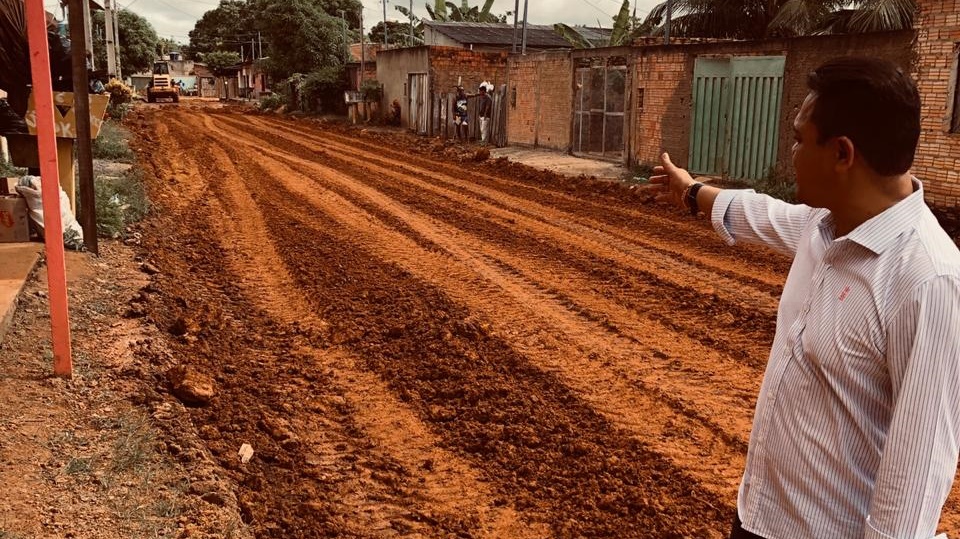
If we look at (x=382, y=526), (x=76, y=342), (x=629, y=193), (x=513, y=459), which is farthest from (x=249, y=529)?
(x=629, y=193)

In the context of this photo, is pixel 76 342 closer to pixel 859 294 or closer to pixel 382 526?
pixel 382 526

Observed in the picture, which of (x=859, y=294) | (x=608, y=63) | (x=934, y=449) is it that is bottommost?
(x=934, y=449)

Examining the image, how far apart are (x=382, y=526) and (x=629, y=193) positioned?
438 inches

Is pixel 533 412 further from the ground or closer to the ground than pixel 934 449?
closer to the ground

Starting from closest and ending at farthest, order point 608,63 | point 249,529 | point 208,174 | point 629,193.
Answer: point 249,529, point 629,193, point 208,174, point 608,63

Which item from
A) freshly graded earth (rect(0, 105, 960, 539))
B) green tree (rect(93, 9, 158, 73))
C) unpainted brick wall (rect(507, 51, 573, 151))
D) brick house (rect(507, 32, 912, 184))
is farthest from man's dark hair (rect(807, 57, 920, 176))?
green tree (rect(93, 9, 158, 73))

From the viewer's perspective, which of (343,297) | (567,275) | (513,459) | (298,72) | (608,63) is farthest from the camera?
(298,72)

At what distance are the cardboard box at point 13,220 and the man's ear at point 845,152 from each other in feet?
22.7

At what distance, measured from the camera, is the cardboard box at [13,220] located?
6.82 m

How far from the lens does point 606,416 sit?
4699 millimetres

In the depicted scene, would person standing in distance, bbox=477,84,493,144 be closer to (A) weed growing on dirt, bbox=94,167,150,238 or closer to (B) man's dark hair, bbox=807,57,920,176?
(A) weed growing on dirt, bbox=94,167,150,238

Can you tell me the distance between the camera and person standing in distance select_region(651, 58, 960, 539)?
4.82 feet

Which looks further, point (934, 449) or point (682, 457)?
point (682, 457)

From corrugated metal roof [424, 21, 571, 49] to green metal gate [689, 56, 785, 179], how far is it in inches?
940
